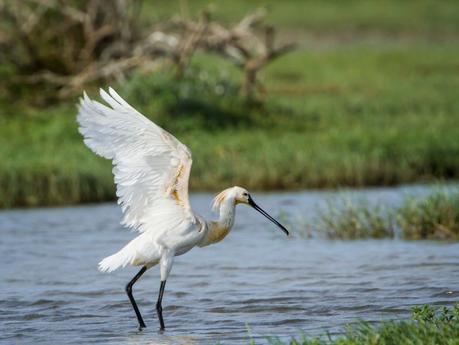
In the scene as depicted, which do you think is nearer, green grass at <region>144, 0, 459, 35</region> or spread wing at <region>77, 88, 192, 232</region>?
spread wing at <region>77, 88, 192, 232</region>

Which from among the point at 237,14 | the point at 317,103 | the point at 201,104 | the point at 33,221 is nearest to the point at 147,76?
the point at 201,104

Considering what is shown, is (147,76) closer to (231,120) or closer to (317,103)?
(231,120)

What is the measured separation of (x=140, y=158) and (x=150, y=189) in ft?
0.94

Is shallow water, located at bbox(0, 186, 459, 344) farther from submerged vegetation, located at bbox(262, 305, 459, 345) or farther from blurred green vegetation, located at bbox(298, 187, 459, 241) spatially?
submerged vegetation, located at bbox(262, 305, 459, 345)

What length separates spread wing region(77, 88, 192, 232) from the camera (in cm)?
776

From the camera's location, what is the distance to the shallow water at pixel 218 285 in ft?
26.3

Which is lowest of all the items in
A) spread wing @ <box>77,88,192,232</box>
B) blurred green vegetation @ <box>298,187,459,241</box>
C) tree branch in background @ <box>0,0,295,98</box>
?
blurred green vegetation @ <box>298,187,459,241</box>

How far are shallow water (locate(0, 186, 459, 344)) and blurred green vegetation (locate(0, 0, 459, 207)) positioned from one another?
3.86 feet

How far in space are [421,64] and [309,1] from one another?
1361cm

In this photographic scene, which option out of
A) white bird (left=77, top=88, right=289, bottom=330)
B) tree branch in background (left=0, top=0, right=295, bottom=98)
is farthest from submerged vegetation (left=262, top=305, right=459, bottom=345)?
tree branch in background (left=0, top=0, right=295, bottom=98)

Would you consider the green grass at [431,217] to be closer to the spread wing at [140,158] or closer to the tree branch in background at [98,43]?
the spread wing at [140,158]

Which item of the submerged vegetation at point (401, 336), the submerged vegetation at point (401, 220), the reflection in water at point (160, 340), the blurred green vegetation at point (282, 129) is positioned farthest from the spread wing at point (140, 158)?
the blurred green vegetation at point (282, 129)

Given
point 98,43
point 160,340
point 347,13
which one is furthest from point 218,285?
point 347,13

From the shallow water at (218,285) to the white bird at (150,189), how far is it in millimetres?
516
